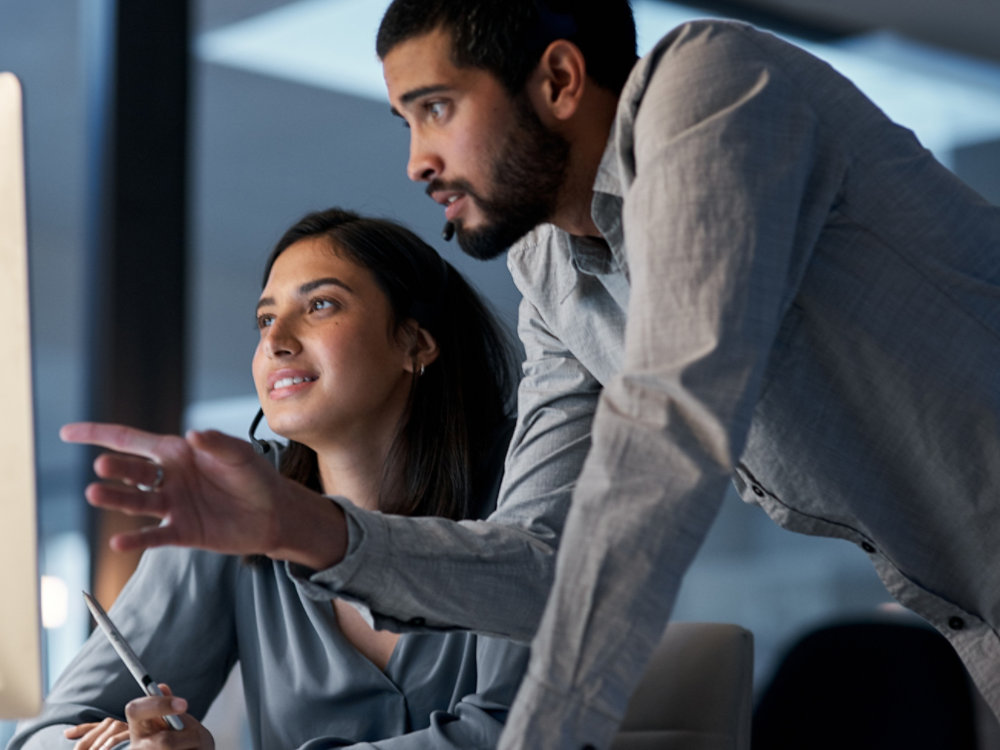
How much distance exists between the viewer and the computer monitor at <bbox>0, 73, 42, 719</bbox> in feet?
2.22

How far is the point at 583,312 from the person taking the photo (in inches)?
52.2

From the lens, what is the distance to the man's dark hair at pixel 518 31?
1146 millimetres

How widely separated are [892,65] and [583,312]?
2.87 m

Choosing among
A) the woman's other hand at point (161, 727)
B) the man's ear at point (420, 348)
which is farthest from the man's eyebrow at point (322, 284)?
the woman's other hand at point (161, 727)

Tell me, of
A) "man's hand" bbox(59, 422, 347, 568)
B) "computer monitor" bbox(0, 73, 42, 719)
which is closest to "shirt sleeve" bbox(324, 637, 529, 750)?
"man's hand" bbox(59, 422, 347, 568)

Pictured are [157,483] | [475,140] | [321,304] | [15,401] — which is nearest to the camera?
[15,401]

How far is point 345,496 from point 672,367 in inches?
34.8

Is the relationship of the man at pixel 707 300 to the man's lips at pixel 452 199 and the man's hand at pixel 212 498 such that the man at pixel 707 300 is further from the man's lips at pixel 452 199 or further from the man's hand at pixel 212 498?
the man's hand at pixel 212 498

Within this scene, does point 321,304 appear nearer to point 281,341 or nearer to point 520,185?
point 281,341

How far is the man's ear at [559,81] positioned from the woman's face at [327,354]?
0.60 meters

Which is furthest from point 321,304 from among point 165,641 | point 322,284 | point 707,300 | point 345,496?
point 707,300

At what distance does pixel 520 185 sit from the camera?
116 centimetres

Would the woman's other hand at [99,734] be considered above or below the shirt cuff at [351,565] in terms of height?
below

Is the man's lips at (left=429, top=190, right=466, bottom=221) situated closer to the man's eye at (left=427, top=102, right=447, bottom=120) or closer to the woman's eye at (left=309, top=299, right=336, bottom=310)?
the man's eye at (left=427, top=102, right=447, bottom=120)
